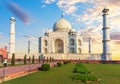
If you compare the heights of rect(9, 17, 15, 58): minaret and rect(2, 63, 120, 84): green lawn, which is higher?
rect(9, 17, 15, 58): minaret

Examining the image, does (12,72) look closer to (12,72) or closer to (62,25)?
(12,72)

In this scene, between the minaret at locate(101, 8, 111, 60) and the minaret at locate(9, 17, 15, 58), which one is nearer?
the minaret at locate(101, 8, 111, 60)

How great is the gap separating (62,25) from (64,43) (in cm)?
576

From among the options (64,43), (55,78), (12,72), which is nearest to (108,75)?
(55,78)

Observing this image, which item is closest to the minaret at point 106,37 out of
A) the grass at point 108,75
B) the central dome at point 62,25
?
the central dome at point 62,25

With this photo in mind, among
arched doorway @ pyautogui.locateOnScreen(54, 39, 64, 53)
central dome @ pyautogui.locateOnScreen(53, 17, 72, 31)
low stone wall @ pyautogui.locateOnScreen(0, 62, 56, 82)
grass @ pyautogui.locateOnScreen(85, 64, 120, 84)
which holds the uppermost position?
central dome @ pyautogui.locateOnScreen(53, 17, 72, 31)

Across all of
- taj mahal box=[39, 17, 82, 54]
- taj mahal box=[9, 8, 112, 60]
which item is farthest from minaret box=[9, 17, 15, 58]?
taj mahal box=[39, 17, 82, 54]

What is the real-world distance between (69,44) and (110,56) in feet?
43.3

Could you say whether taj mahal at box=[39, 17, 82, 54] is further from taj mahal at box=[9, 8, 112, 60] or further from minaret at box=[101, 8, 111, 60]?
minaret at box=[101, 8, 111, 60]

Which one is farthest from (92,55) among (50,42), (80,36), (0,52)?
(0,52)

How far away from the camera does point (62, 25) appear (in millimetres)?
63188

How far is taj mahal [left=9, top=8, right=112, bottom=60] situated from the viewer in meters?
50.5

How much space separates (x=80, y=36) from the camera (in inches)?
2398

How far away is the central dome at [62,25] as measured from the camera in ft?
207
